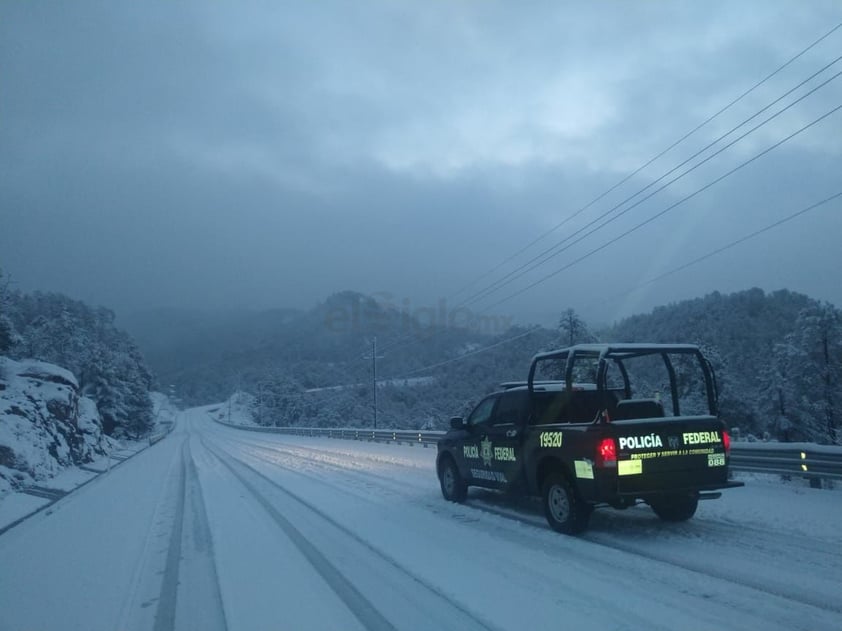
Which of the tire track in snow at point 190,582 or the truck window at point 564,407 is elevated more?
the truck window at point 564,407

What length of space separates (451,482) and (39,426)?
17.2m

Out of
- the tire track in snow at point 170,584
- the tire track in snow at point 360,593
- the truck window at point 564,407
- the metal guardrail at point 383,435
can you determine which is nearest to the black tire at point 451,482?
the tire track in snow at point 360,593

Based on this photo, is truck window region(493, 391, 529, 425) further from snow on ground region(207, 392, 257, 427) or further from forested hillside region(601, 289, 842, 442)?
snow on ground region(207, 392, 257, 427)

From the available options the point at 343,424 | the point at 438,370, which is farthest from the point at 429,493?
the point at 438,370

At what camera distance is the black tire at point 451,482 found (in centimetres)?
1178

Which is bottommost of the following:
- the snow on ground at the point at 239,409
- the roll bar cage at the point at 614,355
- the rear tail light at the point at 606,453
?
the rear tail light at the point at 606,453

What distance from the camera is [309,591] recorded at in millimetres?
6547

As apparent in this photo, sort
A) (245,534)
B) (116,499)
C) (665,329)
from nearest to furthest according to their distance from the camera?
(245,534) → (116,499) → (665,329)

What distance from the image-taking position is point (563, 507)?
28.3 ft

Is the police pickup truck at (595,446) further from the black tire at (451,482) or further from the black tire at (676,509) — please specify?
the black tire at (451,482)

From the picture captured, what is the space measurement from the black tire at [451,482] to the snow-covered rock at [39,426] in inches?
419

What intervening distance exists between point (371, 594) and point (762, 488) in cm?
839

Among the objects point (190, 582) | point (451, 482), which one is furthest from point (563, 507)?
point (190, 582)

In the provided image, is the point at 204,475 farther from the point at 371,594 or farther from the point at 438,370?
the point at 438,370
